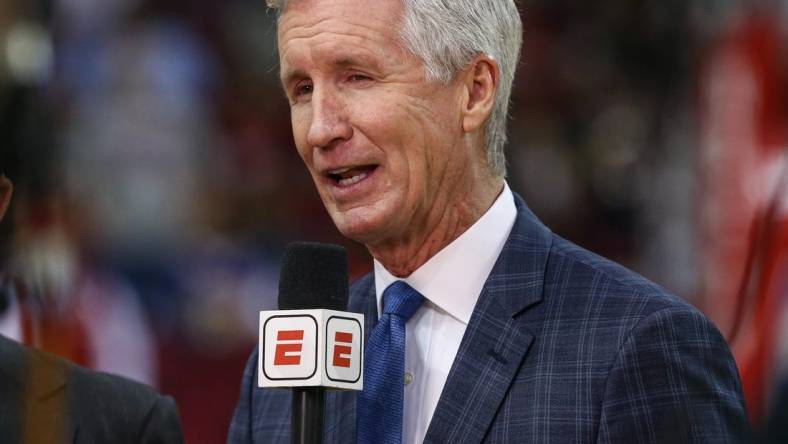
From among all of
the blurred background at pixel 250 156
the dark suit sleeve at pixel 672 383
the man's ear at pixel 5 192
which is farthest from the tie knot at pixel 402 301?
the blurred background at pixel 250 156

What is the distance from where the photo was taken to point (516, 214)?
177 centimetres

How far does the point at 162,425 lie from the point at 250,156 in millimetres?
1962

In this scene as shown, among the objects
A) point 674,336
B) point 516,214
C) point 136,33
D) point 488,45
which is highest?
point 136,33

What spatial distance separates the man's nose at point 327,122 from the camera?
1.60 m

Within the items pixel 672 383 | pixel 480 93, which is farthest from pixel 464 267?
pixel 672 383

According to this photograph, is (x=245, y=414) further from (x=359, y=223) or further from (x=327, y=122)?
(x=327, y=122)

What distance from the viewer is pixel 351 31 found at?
1.63m

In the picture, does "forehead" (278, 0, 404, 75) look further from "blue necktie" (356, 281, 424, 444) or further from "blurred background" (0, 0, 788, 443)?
"blurred background" (0, 0, 788, 443)

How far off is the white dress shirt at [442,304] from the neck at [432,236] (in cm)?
1

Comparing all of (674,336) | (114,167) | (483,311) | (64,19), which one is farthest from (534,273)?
(64,19)

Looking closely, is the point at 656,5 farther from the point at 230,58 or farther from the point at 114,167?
the point at 114,167

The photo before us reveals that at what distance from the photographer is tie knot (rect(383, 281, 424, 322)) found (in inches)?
66.8

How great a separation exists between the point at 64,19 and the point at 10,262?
1937mm

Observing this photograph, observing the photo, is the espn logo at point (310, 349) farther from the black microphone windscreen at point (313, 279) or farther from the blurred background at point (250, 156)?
the blurred background at point (250, 156)
